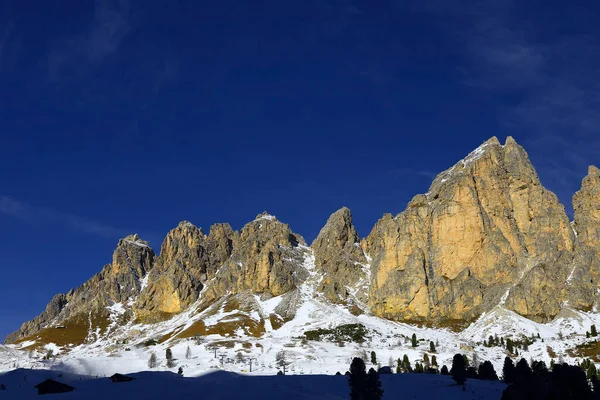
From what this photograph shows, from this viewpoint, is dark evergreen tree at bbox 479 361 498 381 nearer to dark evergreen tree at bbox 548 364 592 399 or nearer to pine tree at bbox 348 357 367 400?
dark evergreen tree at bbox 548 364 592 399

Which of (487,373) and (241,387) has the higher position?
(487,373)

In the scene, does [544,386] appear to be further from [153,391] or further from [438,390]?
[153,391]

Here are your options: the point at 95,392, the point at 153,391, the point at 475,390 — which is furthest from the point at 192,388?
the point at 475,390

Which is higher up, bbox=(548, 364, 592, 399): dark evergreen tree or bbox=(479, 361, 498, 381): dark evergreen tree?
bbox=(479, 361, 498, 381): dark evergreen tree

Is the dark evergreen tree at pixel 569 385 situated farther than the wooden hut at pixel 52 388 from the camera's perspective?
No

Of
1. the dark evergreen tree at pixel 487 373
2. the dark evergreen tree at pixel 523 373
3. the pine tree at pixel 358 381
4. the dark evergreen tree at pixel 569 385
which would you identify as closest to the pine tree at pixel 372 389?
the pine tree at pixel 358 381

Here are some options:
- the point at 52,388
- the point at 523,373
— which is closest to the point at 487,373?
the point at 523,373

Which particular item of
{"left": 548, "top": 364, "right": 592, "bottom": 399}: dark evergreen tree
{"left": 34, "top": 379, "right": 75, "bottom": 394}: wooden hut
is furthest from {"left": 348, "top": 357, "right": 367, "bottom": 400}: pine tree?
{"left": 34, "top": 379, "right": 75, "bottom": 394}: wooden hut

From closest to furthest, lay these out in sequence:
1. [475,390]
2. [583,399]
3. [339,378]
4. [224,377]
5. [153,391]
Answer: [583,399], [153,391], [475,390], [224,377], [339,378]

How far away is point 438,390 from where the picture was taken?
10638cm

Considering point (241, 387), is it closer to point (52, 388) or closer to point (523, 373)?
point (52, 388)

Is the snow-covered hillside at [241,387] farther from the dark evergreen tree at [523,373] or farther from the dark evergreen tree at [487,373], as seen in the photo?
the dark evergreen tree at [487,373]

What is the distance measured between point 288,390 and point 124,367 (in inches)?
4604

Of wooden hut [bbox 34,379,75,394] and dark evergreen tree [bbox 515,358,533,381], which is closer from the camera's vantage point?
dark evergreen tree [bbox 515,358,533,381]
